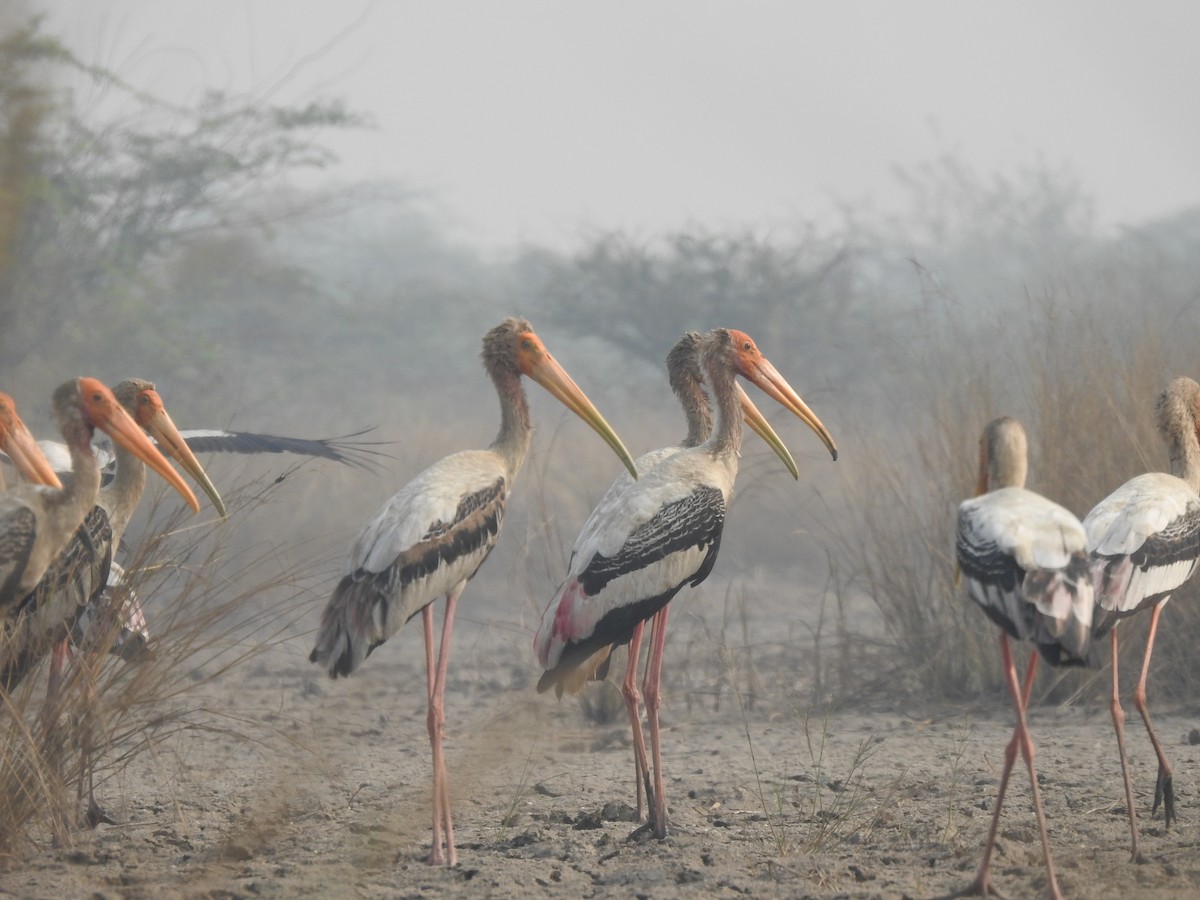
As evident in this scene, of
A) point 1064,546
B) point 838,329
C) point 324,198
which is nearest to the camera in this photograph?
point 1064,546

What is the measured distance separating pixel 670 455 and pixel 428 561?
0.95 meters

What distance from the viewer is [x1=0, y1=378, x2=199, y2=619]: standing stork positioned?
3172mm

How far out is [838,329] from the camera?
16000 mm

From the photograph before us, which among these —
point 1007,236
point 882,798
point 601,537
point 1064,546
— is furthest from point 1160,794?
point 1007,236

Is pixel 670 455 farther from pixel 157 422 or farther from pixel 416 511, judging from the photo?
pixel 157 422

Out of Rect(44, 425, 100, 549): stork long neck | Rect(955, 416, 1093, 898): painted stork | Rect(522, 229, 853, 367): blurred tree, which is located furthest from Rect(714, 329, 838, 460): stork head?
Rect(522, 229, 853, 367): blurred tree

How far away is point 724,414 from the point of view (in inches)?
170

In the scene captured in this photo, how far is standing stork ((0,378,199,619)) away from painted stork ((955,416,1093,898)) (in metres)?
1.77

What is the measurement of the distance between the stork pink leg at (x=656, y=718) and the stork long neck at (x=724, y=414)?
0.50 m

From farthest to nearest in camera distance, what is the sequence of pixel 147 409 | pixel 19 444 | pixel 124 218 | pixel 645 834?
pixel 124 218, pixel 147 409, pixel 645 834, pixel 19 444

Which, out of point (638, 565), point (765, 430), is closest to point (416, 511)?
point (638, 565)

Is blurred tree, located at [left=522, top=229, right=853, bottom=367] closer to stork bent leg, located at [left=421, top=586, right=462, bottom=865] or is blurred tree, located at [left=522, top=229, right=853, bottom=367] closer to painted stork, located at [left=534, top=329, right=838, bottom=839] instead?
painted stork, located at [left=534, top=329, right=838, bottom=839]

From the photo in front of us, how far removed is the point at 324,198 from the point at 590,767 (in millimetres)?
9495

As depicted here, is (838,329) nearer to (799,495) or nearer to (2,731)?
(799,495)
